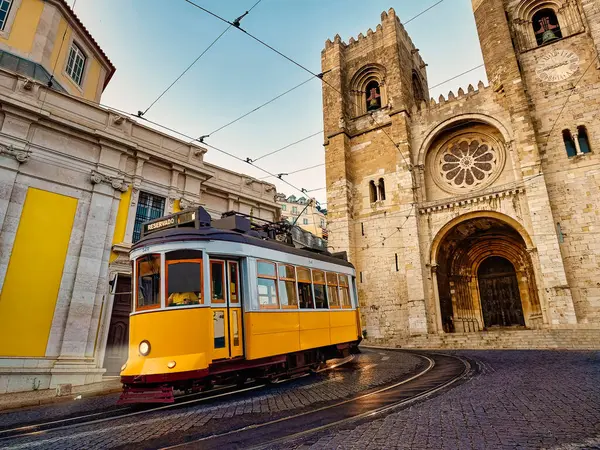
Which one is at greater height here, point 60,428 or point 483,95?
point 483,95

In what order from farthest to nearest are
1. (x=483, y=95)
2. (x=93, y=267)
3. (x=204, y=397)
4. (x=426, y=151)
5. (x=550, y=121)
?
1. (x=426, y=151)
2. (x=483, y=95)
3. (x=550, y=121)
4. (x=93, y=267)
5. (x=204, y=397)

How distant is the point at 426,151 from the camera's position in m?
20.4

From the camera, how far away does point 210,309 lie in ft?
18.9

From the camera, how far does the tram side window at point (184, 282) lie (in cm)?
570

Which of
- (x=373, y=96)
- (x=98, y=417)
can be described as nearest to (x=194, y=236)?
(x=98, y=417)

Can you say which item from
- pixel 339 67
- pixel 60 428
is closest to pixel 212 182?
pixel 60 428

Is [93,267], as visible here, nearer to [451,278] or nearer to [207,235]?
[207,235]

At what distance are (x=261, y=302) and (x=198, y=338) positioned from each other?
1435 millimetres

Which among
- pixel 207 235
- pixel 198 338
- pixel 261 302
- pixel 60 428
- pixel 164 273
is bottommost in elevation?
pixel 60 428

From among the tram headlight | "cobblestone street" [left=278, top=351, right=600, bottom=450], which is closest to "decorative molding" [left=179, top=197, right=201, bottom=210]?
the tram headlight

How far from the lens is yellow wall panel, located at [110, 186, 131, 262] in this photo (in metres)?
11.1

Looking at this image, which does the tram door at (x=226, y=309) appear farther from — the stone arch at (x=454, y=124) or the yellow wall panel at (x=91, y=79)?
the stone arch at (x=454, y=124)

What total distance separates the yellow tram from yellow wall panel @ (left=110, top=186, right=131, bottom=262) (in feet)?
15.8

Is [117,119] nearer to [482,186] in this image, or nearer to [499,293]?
[482,186]
